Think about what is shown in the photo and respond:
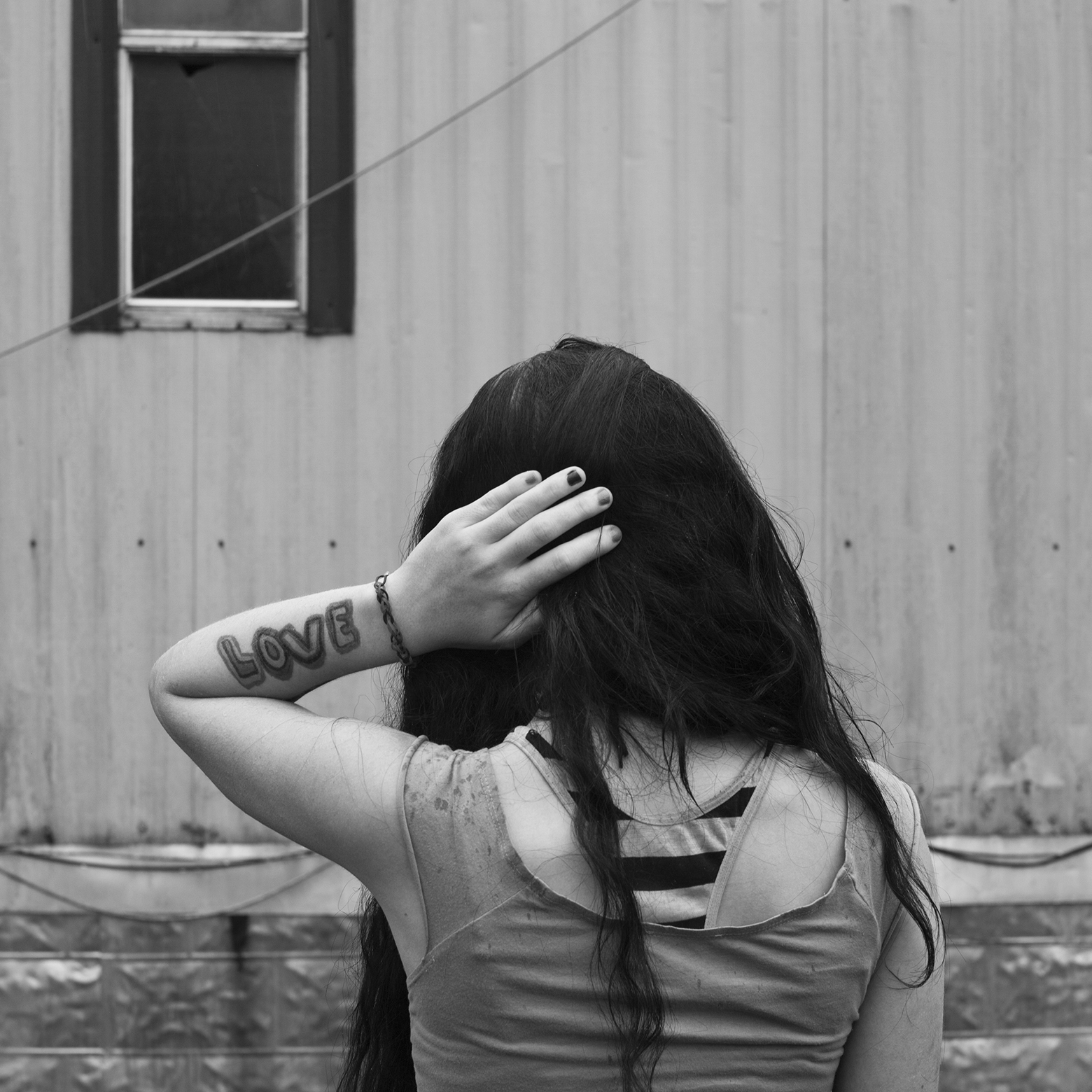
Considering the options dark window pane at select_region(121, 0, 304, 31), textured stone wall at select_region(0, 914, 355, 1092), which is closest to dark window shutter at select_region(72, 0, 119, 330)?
dark window pane at select_region(121, 0, 304, 31)

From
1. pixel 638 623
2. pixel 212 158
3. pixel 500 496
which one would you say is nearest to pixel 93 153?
pixel 212 158

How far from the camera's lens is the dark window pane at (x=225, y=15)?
3.91m

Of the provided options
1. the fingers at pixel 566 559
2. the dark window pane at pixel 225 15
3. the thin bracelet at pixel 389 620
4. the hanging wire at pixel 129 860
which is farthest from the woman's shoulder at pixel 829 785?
the dark window pane at pixel 225 15

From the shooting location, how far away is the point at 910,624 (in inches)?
157

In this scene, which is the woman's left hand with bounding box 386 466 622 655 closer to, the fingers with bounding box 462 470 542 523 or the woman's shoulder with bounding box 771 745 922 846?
the fingers with bounding box 462 470 542 523

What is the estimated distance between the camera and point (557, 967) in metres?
1.13

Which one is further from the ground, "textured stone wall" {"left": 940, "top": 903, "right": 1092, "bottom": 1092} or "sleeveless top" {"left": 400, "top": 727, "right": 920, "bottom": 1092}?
"sleeveless top" {"left": 400, "top": 727, "right": 920, "bottom": 1092}

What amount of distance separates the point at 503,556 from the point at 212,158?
10.8ft

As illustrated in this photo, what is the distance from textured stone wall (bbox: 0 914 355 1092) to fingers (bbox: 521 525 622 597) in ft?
9.56

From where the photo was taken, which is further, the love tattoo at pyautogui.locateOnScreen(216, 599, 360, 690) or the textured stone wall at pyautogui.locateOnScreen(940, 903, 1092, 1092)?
the textured stone wall at pyautogui.locateOnScreen(940, 903, 1092, 1092)

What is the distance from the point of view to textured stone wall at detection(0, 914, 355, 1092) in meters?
3.79

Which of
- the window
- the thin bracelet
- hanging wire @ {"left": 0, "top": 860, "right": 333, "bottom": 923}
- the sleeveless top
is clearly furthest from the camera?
the window

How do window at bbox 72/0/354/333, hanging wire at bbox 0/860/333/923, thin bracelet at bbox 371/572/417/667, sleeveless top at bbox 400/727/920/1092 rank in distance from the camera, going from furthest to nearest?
1. window at bbox 72/0/354/333
2. hanging wire at bbox 0/860/333/923
3. thin bracelet at bbox 371/572/417/667
4. sleeveless top at bbox 400/727/920/1092

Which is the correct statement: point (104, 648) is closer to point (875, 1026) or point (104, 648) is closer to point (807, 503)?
point (807, 503)
